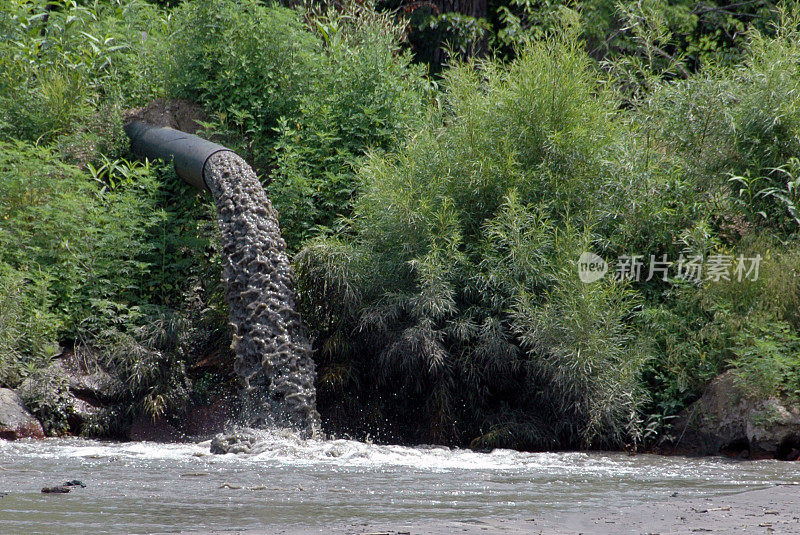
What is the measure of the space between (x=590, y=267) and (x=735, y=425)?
167 centimetres

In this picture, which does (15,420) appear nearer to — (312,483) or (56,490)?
(56,490)

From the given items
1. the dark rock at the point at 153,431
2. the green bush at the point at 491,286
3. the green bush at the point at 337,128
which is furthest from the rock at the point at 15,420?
the green bush at the point at 337,128

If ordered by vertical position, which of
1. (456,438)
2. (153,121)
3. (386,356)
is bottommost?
(456,438)

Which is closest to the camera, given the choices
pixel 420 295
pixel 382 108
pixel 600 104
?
pixel 420 295

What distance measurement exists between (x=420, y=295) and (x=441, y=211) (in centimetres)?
83

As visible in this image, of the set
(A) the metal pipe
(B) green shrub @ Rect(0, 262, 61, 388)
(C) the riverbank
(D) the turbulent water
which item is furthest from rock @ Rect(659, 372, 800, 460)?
(B) green shrub @ Rect(0, 262, 61, 388)

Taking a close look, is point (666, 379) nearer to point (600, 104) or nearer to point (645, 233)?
point (645, 233)

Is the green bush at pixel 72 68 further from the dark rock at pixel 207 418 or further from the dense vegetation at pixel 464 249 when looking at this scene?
the dark rock at pixel 207 418

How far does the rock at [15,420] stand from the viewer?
7.23 metres

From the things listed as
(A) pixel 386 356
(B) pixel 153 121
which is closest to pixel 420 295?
(A) pixel 386 356

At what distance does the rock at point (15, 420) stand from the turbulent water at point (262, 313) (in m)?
1.73

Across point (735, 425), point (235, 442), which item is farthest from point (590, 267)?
point (235, 442)

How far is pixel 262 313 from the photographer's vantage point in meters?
7.48

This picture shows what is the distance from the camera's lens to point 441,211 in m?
7.79
